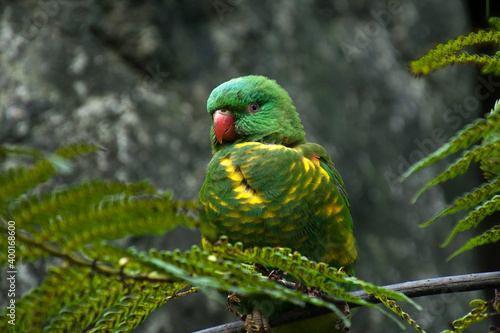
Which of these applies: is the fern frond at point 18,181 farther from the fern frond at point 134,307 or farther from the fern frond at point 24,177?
the fern frond at point 134,307

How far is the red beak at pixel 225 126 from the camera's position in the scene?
2.76 m

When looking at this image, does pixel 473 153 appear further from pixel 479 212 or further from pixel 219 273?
pixel 219 273

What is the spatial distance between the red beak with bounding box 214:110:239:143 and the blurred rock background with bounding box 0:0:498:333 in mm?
1538

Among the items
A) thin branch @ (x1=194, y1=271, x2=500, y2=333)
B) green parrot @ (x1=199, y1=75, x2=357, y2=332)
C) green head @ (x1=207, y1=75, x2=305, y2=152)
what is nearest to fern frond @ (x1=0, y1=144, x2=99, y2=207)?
thin branch @ (x1=194, y1=271, x2=500, y2=333)

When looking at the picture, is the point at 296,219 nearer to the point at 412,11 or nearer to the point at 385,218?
the point at 385,218

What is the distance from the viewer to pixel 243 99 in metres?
2.78

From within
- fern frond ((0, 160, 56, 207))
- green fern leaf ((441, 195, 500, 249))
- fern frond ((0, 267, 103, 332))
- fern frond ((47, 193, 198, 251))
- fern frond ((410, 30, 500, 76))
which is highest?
fern frond ((410, 30, 500, 76))

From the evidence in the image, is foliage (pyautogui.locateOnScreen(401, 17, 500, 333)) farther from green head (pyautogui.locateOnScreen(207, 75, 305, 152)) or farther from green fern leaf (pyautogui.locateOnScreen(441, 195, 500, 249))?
green head (pyautogui.locateOnScreen(207, 75, 305, 152))

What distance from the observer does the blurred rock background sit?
13.8 ft

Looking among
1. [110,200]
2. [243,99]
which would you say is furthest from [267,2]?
[110,200]

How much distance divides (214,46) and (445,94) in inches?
103

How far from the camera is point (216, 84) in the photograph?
4.51m

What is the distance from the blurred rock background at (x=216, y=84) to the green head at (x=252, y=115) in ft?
5.09

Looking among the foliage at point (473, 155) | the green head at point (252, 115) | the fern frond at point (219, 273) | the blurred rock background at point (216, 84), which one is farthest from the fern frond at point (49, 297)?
the blurred rock background at point (216, 84)
